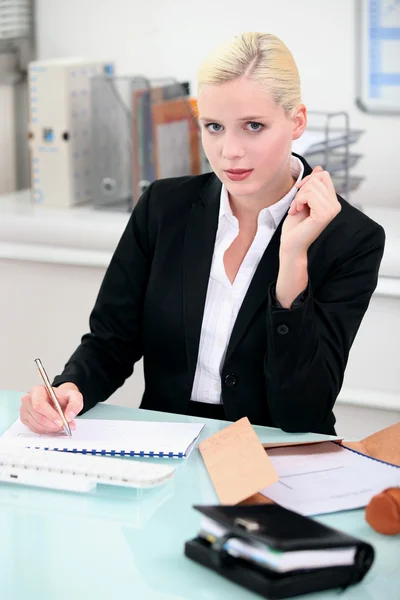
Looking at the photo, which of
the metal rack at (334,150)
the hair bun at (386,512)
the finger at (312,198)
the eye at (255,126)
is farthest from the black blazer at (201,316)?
the metal rack at (334,150)

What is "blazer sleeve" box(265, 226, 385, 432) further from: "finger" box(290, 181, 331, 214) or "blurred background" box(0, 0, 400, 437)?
"blurred background" box(0, 0, 400, 437)

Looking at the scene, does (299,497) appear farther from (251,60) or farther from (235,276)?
(251,60)

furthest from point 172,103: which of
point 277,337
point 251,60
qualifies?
point 277,337

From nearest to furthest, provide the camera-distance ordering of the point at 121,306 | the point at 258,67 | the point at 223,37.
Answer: the point at 258,67
the point at 121,306
the point at 223,37

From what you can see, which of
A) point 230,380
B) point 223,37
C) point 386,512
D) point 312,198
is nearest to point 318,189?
point 312,198

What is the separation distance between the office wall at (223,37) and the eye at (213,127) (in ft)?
3.96

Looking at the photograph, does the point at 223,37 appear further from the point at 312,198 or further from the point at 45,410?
the point at 45,410

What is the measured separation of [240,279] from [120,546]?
25.7 inches

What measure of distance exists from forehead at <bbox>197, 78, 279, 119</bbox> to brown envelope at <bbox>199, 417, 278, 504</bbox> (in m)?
0.48

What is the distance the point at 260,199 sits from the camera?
1.65 metres

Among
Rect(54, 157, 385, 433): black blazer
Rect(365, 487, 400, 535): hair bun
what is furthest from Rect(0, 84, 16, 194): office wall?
Rect(365, 487, 400, 535): hair bun

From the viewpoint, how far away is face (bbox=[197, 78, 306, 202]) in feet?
4.88

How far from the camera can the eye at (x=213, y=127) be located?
1510 mm

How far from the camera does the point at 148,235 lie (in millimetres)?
1770
